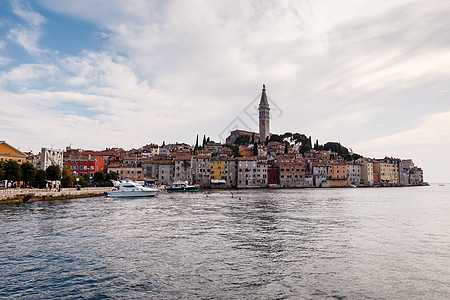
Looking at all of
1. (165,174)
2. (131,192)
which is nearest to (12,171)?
(131,192)

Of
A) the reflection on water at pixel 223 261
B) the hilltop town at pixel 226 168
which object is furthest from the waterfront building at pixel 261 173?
the reflection on water at pixel 223 261

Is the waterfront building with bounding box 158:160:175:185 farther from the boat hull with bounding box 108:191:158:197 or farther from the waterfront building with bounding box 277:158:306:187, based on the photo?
the boat hull with bounding box 108:191:158:197

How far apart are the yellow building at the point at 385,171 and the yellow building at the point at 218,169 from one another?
52121 mm

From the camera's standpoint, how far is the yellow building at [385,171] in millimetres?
109000

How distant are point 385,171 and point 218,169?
58047 millimetres

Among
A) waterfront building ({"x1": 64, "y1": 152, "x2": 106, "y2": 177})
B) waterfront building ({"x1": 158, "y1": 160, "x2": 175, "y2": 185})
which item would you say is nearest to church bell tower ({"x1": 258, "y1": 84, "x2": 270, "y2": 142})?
waterfront building ({"x1": 158, "y1": 160, "x2": 175, "y2": 185})

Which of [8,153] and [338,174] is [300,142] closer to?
[338,174]

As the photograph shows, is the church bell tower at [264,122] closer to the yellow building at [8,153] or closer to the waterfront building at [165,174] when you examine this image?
the waterfront building at [165,174]

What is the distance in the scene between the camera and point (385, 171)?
110 m

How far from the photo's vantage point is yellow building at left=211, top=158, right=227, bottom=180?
3548 inches

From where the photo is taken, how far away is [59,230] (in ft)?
56.6

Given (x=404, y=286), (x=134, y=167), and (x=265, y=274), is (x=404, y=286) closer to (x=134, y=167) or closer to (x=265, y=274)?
(x=265, y=274)

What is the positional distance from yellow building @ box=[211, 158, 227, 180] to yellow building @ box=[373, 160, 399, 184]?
5212cm

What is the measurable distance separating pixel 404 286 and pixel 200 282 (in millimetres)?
5531
